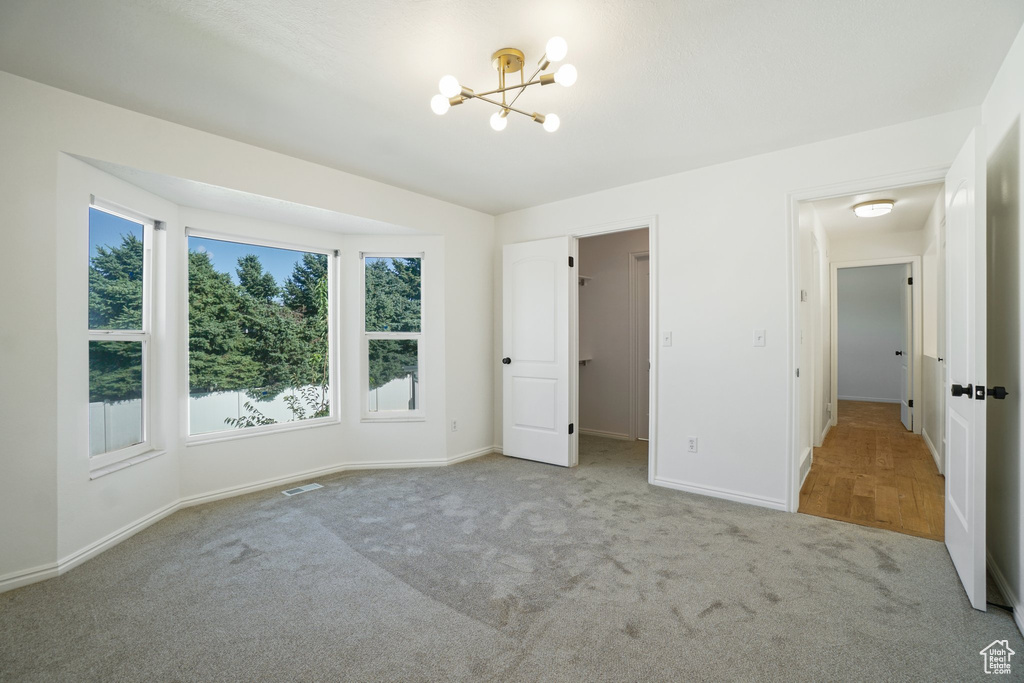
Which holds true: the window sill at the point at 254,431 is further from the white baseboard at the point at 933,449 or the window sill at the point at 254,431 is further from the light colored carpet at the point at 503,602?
the white baseboard at the point at 933,449

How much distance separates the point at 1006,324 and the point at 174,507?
4886mm

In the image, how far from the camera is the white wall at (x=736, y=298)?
2.98 m

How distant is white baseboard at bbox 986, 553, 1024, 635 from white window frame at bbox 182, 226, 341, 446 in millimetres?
4277

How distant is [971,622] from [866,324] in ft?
26.0

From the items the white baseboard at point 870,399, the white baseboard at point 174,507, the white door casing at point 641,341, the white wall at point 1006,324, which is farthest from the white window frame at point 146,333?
the white baseboard at point 870,399

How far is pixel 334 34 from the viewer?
1.94 m

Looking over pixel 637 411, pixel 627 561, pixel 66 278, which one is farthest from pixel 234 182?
pixel 637 411

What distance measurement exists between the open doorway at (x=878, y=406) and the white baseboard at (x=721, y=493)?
0.93 ft

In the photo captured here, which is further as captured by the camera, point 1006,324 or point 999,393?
point 1006,324

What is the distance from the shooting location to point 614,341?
546cm

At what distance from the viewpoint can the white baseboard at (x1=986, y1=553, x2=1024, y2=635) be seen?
1.82m

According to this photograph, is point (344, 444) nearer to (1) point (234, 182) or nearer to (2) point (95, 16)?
(1) point (234, 182)

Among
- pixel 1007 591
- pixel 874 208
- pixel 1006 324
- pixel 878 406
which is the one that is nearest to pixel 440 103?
pixel 1006 324

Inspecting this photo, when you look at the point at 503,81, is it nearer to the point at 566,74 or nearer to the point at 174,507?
the point at 566,74
